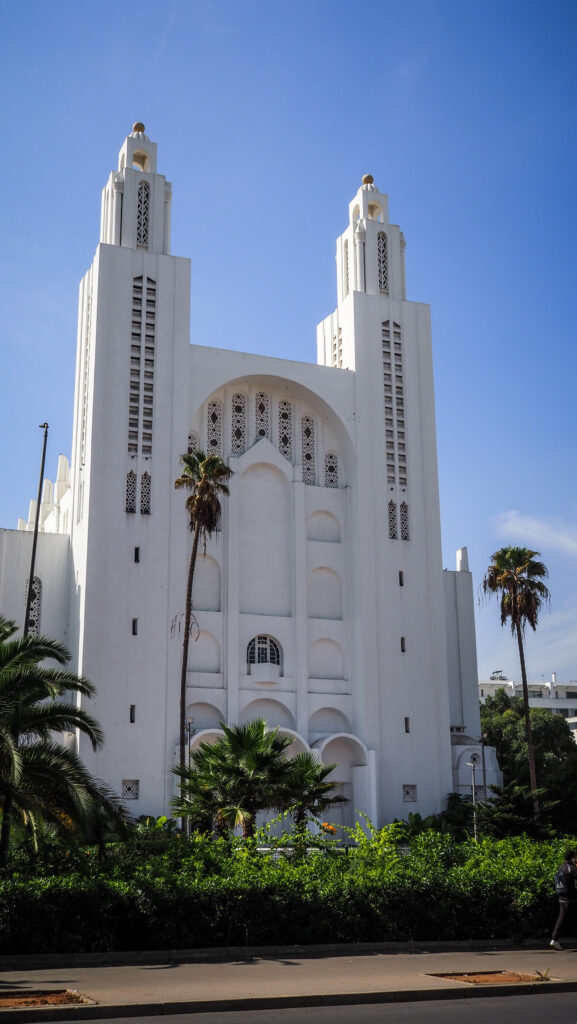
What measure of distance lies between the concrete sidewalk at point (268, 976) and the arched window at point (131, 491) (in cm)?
2316

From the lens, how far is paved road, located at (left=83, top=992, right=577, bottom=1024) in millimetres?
9664

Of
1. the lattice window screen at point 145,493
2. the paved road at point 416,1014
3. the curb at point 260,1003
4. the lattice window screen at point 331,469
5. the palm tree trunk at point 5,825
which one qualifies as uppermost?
the lattice window screen at point 331,469

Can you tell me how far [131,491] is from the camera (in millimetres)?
35906

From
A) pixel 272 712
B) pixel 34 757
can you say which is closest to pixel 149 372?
pixel 272 712

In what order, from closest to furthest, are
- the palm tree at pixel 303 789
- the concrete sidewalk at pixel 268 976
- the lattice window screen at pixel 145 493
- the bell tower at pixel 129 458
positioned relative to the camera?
the concrete sidewalk at pixel 268 976, the palm tree at pixel 303 789, the bell tower at pixel 129 458, the lattice window screen at pixel 145 493

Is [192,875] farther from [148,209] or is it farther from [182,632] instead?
[148,209]

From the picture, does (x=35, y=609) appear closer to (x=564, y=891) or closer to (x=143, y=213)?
(x=143, y=213)

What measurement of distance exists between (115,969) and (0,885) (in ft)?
5.79

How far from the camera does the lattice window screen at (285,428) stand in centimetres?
4056

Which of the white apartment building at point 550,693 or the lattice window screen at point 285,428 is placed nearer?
the lattice window screen at point 285,428

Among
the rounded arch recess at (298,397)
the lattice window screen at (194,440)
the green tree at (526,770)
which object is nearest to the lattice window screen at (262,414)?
the rounded arch recess at (298,397)

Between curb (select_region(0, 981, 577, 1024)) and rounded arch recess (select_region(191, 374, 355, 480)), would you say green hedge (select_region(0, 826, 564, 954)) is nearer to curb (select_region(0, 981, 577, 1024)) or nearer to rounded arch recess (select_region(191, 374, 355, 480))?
curb (select_region(0, 981, 577, 1024))

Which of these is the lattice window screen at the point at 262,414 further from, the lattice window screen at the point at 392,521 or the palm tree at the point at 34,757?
the palm tree at the point at 34,757

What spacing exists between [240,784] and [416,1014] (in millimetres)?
9766
